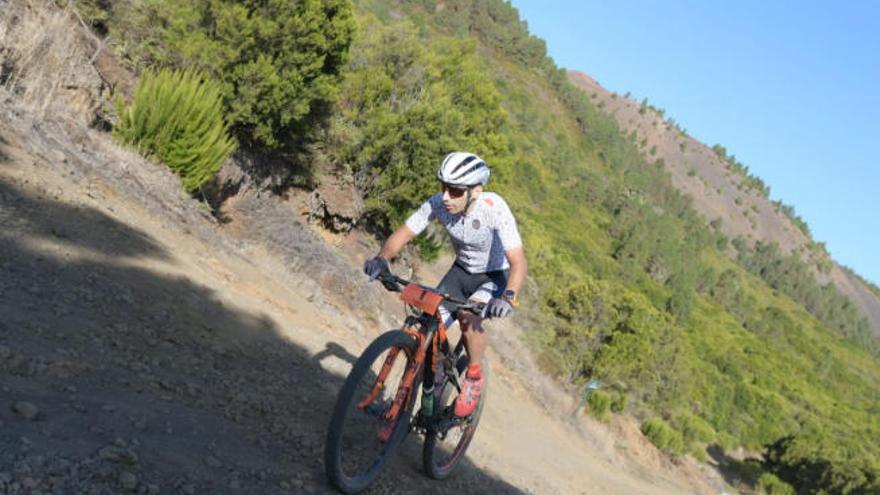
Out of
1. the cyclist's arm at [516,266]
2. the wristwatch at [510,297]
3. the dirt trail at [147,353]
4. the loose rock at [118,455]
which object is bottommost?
the dirt trail at [147,353]

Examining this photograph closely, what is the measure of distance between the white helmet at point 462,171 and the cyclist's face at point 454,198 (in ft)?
0.31

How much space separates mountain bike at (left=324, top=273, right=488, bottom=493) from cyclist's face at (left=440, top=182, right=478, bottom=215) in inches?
23.5

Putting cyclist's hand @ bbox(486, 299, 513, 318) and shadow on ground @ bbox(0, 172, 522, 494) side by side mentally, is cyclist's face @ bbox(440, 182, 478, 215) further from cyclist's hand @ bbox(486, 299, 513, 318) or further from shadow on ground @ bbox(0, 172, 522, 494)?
shadow on ground @ bbox(0, 172, 522, 494)

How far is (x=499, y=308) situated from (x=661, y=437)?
3542 cm

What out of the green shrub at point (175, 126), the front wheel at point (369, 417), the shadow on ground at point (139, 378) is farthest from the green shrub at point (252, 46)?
the front wheel at point (369, 417)

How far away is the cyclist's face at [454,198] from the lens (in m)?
4.31

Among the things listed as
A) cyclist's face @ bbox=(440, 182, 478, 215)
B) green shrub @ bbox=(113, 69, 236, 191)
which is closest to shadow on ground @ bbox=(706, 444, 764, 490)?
green shrub @ bbox=(113, 69, 236, 191)

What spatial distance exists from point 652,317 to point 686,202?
423 feet

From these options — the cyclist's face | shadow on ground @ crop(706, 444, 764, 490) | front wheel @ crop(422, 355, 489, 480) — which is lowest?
shadow on ground @ crop(706, 444, 764, 490)

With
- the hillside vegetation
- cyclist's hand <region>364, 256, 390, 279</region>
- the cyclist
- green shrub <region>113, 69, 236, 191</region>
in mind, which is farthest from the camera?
the hillside vegetation

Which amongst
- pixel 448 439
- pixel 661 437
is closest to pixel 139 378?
pixel 448 439

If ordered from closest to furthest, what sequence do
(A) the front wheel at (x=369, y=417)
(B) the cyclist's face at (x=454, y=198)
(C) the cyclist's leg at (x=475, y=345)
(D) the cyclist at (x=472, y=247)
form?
1. (A) the front wheel at (x=369, y=417)
2. (D) the cyclist at (x=472, y=247)
3. (B) the cyclist's face at (x=454, y=198)
4. (C) the cyclist's leg at (x=475, y=345)

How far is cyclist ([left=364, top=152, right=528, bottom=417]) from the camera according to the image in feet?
13.8

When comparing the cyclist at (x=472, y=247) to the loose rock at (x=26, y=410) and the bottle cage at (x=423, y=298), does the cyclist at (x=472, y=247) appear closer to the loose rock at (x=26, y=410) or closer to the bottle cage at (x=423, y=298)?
the bottle cage at (x=423, y=298)
